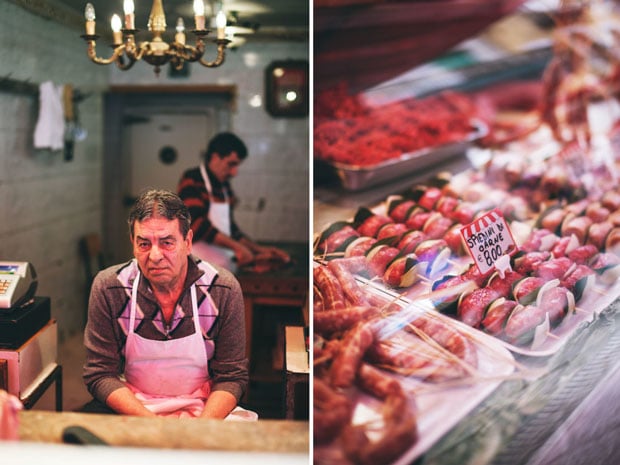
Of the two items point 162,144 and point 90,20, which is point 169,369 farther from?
point 162,144

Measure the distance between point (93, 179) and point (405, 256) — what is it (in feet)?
8.17

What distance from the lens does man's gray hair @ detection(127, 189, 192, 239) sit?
2219mm

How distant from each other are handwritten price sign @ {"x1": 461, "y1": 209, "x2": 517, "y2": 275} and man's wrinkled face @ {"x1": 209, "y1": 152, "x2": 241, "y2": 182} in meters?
1.52

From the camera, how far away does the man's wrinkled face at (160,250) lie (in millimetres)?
2217

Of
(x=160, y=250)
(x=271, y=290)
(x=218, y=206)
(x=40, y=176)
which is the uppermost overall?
(x=40, y=176)

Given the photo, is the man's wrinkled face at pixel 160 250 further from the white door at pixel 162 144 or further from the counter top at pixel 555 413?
the white door at pixel 162 144

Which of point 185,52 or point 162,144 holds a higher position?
point 185,52

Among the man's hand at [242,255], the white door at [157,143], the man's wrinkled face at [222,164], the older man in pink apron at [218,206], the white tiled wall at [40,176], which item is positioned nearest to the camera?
the white tiled wall at [40,176]

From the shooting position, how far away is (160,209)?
2223 mm

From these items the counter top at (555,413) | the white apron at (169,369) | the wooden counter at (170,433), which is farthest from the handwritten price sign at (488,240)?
the white apron at (169,369)

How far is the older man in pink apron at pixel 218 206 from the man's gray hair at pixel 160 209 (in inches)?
22.3

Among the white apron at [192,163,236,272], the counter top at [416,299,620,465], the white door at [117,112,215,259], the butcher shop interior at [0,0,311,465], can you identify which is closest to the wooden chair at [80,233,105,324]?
the butcher shop interior at [0,0,311,465]

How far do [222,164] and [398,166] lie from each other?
1079 millimetres

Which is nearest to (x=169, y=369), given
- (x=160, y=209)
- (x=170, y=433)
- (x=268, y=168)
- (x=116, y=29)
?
(x=170, y=433)
